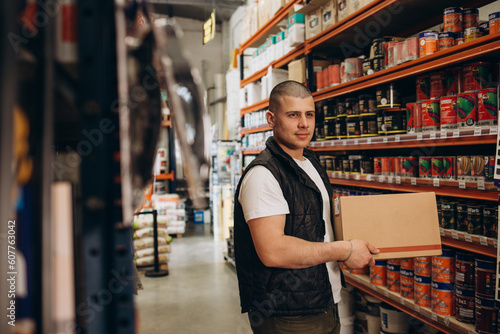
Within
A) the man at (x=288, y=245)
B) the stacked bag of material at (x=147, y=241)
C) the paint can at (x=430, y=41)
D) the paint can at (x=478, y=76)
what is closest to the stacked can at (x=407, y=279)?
the man at (x=288, y=245)

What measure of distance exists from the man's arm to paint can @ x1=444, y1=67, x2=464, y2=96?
1220 millimetres

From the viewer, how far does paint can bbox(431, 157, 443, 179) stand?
2.38 metres

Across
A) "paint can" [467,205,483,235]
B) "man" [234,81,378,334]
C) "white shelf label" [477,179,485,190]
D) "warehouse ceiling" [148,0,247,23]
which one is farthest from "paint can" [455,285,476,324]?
"warehouse ceiling" [148,0,247,23]

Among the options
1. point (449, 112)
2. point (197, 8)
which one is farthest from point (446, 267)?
point (197, 8)

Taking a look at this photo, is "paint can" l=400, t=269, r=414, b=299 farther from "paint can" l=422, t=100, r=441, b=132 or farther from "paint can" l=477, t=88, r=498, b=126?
"paint can" l=477, t=88, r=498, b=126

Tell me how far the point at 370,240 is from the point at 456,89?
1.09 meters

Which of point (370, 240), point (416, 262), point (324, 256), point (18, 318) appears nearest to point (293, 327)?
point (324, 256)

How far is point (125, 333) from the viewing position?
610 mm

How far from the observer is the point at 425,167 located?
8.16ft

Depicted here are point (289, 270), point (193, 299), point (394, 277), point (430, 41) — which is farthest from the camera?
point (193, 299)

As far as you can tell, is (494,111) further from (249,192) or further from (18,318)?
(18,318)

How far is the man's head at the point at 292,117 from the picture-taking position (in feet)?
6.49

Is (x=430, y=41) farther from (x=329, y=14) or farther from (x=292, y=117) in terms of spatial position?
(x=329, y=14)

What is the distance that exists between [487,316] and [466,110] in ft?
3.48
